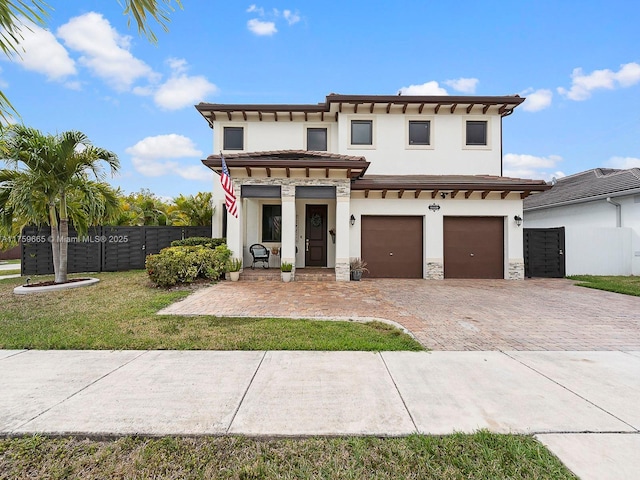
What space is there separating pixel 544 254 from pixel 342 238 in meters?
8.61

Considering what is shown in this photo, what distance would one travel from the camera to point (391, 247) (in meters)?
12.1

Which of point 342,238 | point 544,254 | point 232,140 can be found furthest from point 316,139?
point 544,254

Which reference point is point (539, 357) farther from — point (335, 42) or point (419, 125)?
point (335, 42)

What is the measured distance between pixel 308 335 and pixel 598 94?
23.1 metres

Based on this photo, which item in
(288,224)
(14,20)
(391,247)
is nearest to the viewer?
(14,20)

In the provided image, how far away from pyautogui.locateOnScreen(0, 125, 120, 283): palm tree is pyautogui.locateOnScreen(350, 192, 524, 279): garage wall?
353 inches

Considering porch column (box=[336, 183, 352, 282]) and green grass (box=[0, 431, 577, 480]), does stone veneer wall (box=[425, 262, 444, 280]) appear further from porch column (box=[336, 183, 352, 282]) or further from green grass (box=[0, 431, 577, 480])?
green grass (box=[0, 431, 577, 480])

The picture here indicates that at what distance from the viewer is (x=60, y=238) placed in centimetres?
945

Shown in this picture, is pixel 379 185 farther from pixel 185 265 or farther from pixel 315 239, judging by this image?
pixel 185 265

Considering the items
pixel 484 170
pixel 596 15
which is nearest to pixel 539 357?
pixel 484 170

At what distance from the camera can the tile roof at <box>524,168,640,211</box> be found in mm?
13750

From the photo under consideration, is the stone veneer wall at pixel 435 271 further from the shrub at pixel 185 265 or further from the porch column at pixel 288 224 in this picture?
the shrub at pixel 185 265

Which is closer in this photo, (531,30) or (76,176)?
(76,176)

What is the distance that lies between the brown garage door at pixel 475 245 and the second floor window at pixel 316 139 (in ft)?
22.3
